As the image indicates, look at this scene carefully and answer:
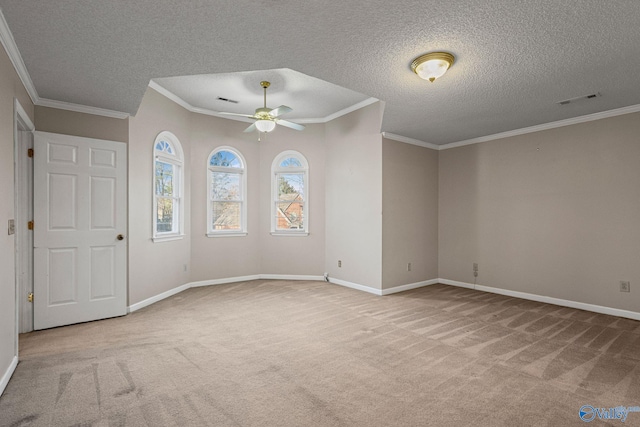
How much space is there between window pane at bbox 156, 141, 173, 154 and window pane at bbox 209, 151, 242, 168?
79 centimetres

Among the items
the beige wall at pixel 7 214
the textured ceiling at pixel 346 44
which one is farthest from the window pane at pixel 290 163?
the beige wall at pixel 7 214

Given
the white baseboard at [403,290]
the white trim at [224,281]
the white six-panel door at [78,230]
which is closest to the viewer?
the white six-panel door at [78,230]

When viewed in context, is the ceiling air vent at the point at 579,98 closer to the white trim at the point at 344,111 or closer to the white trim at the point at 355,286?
the white trim at the point at 344,111

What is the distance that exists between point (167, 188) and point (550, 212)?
19.4ft

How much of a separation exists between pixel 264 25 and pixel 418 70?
1.44 meters

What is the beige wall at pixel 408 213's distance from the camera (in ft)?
17.1

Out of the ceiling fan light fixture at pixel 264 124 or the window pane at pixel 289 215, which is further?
the window pane at pixel 289 215

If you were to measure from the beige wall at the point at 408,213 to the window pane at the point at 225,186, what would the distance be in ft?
9.05

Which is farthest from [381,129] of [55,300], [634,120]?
[55,300]

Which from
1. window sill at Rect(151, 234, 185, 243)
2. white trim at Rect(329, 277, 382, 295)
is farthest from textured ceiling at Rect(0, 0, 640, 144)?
white trim at Rect(329, 277, 382, 295)

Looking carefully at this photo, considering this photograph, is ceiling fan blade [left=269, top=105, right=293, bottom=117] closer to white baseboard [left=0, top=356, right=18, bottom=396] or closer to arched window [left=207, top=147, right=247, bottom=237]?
arched window [left=207, top=147, right=247, bottom=237]

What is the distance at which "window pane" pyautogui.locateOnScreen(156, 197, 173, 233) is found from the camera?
16.1ft

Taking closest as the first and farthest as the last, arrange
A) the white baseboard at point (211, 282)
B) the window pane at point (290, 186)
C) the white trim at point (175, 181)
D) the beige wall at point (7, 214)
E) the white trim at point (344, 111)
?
1. the beige wall at point (7, 214)
2. the white baseboard at point (211, 282)
3. the white trim at point (175, 181)
4. the white trim at point (344, 111)
5. the window pane at point (290, 186)
